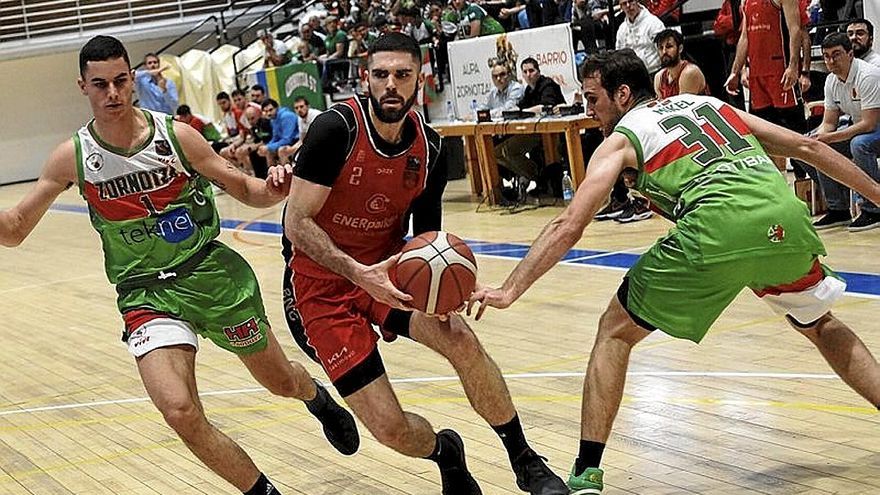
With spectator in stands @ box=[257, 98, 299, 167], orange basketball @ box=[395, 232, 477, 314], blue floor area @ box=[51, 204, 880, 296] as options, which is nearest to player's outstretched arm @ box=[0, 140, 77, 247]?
orange basketball @ box=[395, 232, 477, 314]

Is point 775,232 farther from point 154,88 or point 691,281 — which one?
point 154,88

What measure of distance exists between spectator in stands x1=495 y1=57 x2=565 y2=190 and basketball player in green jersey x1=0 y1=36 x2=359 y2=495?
8.59 m

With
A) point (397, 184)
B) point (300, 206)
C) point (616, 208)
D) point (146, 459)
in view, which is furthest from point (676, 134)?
point (616, 208)

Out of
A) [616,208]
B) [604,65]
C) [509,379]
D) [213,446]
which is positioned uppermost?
[604,65]

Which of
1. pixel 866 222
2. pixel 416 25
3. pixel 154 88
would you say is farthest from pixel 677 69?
pixel 154 88

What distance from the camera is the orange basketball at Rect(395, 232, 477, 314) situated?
4.36 meters

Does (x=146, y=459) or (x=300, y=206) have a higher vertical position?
(x=300, y=206)

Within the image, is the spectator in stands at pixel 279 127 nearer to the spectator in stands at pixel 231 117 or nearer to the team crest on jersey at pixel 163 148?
the spectator in stands at pixel 231 117

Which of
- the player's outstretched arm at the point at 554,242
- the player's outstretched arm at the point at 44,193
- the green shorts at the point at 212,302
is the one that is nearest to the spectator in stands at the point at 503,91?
the green shorts at the point at 212,302

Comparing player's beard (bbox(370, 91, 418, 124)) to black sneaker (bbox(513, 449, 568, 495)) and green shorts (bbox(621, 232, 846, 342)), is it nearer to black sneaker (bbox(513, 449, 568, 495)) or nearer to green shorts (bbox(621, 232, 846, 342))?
green shorts (bbox(621, 232, 846, 342))

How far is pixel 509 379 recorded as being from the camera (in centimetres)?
678

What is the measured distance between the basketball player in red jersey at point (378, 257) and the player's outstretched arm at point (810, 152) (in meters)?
1.22

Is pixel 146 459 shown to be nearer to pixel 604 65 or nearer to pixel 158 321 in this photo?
pixel 158 321

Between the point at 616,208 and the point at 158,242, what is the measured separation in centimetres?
815
